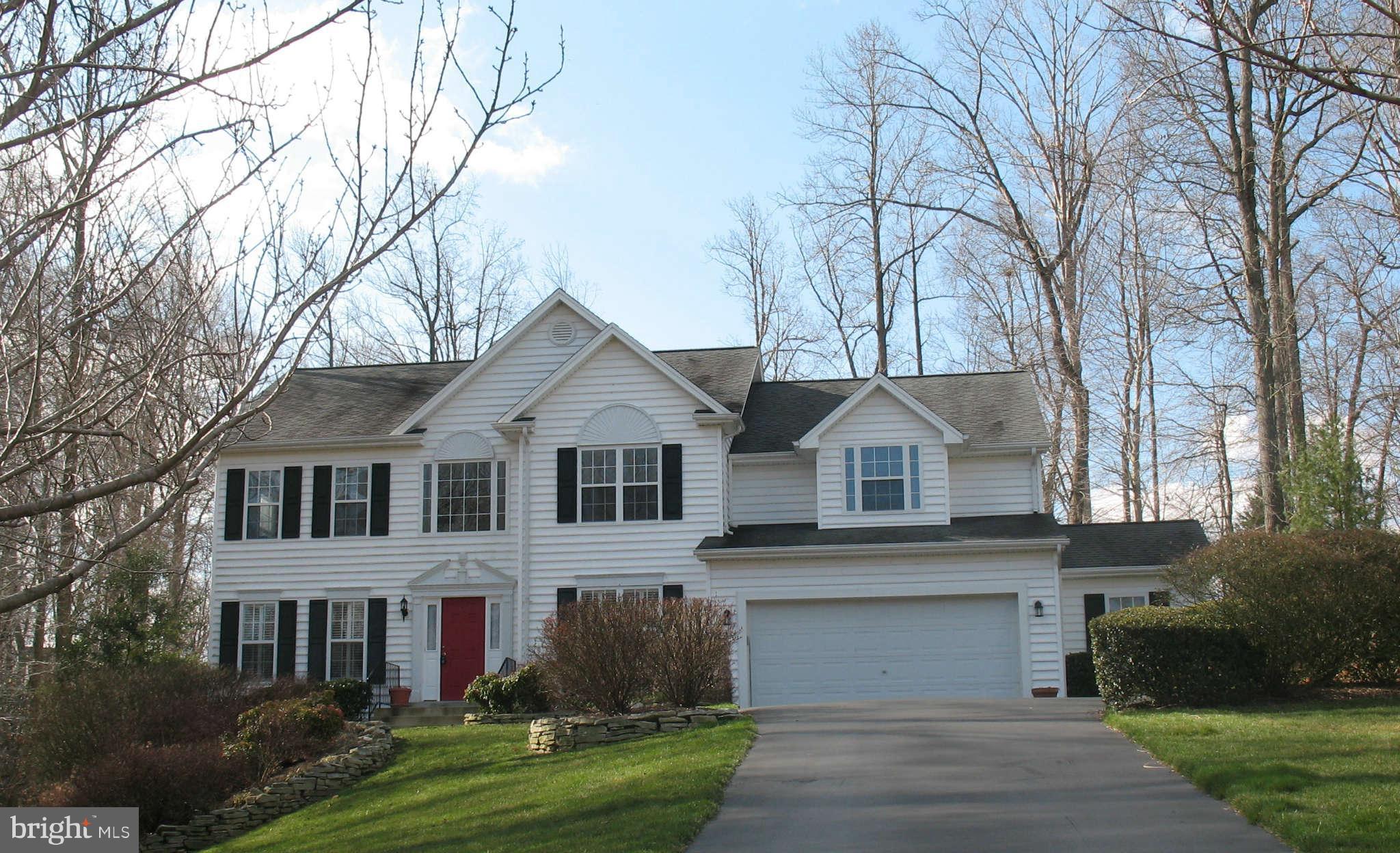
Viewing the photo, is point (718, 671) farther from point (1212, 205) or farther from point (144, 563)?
point (1212, 205)

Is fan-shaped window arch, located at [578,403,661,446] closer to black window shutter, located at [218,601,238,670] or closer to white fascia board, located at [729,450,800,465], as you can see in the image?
white fascia board, located at [729,450,800,465]

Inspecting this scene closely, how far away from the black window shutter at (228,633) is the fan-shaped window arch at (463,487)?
426 cm

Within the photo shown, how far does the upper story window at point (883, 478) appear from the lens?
2300 cm

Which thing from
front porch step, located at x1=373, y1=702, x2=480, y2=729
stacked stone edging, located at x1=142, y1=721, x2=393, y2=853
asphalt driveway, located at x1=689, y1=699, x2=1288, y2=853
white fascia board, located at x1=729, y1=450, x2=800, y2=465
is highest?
white fascia board, located at x1=729, y1=450, x2=800, y2=465

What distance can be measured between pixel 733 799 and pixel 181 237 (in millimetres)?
6846

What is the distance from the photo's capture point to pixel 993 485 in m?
23.8

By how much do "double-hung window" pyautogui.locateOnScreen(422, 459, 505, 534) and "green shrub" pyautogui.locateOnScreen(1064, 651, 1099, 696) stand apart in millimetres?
11247

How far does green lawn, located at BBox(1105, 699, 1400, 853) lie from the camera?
8898mm

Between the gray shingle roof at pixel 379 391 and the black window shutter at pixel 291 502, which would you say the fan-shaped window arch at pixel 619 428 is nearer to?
the gray shingle roof at pixel 379 391

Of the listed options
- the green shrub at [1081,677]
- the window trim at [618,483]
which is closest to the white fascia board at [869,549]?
the window trim at [618,483]

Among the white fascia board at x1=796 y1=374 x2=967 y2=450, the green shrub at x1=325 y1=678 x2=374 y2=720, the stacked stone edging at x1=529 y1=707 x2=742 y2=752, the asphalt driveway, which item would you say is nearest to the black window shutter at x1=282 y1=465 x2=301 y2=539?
the green shrub at x1=325 y1=678 x2=374 y2=720

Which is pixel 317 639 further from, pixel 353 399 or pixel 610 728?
pixel 610 728

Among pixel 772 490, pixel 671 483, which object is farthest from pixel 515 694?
pixel 772 490

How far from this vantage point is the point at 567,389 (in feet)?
78.1
